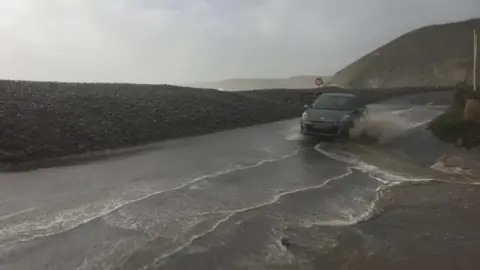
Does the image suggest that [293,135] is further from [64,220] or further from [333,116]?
[64,220]

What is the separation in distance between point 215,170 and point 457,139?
344 inches

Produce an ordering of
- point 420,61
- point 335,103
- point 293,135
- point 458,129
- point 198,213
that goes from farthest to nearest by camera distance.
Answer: point 420,61 → point 293,135 → point 335,103 → point 458,129 → point 198,213

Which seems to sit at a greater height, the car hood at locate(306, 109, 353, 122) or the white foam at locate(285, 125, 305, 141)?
the car hood at locate(306, 109, 353, 122)

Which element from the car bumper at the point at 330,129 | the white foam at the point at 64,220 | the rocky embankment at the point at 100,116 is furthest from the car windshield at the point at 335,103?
the white foam at the point at 64,220

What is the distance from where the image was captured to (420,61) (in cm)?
12188

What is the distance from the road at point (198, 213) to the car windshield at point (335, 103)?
435 cm

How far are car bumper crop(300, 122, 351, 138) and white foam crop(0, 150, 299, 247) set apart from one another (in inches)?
339

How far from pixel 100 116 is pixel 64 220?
1090cm

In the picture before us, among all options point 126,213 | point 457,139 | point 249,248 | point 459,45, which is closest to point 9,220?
point 126,213

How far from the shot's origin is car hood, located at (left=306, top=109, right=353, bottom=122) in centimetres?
1656

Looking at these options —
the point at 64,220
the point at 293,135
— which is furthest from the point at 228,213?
the point at 293,135

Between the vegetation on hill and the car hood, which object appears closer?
the vegetation on hill

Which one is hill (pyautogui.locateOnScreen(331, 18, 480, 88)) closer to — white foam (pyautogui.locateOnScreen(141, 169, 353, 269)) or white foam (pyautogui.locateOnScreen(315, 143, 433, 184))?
white foam (pyautogui.locateOnScreen(315, 143, 433, 184))

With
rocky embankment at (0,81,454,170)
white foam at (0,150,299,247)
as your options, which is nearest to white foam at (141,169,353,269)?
white foam at (0,150,299,247)
